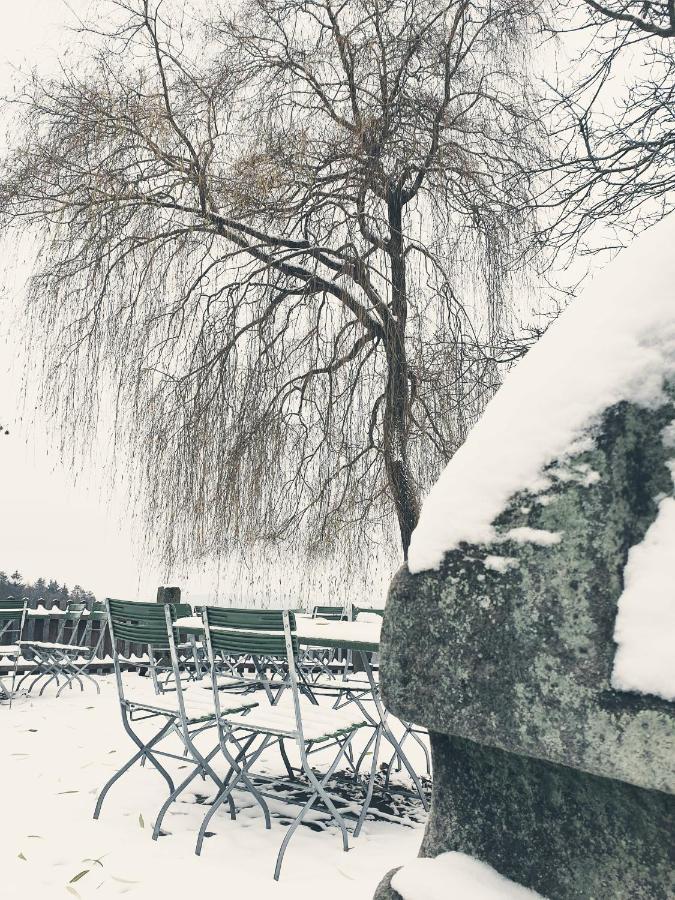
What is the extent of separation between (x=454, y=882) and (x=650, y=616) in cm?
62

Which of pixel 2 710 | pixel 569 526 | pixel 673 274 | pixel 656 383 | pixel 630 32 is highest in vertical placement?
pixel 630 32

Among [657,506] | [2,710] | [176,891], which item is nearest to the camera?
[657,506]

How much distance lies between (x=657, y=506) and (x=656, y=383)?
0.20 meters

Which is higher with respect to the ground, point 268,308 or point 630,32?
point 630,32

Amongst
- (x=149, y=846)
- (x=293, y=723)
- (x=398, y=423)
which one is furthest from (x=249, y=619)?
(x=398, y=423)

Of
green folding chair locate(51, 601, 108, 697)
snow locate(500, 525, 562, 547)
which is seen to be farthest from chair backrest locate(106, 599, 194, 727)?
green folding chair locate(51, 601, 108, 697)

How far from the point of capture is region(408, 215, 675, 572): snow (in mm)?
1200

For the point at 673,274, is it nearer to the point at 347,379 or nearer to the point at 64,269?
the point at 347,379

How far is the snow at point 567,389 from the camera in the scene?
120cm

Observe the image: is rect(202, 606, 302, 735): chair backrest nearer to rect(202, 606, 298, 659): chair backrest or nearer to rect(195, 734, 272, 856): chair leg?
rect(202, 606, 298, 659): chair backrest

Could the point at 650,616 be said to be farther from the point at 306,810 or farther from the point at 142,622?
the point at 142,622

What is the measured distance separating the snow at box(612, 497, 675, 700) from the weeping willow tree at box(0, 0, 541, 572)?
3271mm

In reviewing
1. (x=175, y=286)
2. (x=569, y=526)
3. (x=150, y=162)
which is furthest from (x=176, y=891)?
(x=150, y=162)

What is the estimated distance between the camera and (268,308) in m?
4.67
